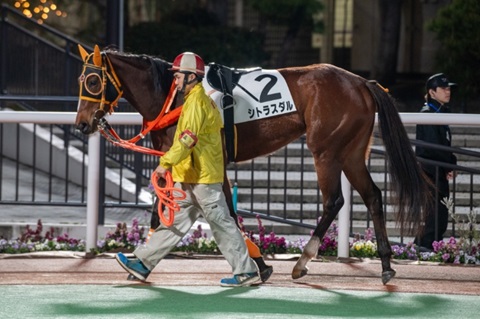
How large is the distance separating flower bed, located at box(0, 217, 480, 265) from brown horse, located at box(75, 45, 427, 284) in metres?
1.19

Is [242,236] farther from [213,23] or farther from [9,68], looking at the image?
[213,23]

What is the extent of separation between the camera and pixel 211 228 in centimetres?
920

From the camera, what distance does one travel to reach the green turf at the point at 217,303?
26.8ft

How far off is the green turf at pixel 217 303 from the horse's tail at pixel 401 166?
902mm

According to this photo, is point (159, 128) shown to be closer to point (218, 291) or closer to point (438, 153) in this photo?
point (218, 291)

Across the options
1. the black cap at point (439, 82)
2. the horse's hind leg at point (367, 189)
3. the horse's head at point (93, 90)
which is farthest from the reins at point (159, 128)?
the black cap at point (439, 82)

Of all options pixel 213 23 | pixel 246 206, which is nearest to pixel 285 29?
pixel 213 23

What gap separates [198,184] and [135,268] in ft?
2.54

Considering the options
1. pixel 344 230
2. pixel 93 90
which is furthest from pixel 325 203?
pixel 93 90

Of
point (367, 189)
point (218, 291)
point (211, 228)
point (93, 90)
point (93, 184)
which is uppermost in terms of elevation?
point (93, 90)

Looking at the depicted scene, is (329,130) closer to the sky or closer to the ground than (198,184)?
closer to the sky

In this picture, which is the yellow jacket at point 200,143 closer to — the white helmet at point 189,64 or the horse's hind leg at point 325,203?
the white helmet at point 189,64

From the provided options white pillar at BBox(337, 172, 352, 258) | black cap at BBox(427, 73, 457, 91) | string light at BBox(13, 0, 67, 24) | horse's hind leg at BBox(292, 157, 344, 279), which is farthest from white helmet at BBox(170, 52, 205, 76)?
string light at BBox(13, 0, 67, 24)

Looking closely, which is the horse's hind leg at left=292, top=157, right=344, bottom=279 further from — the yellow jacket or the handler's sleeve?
the handler's sleeve
